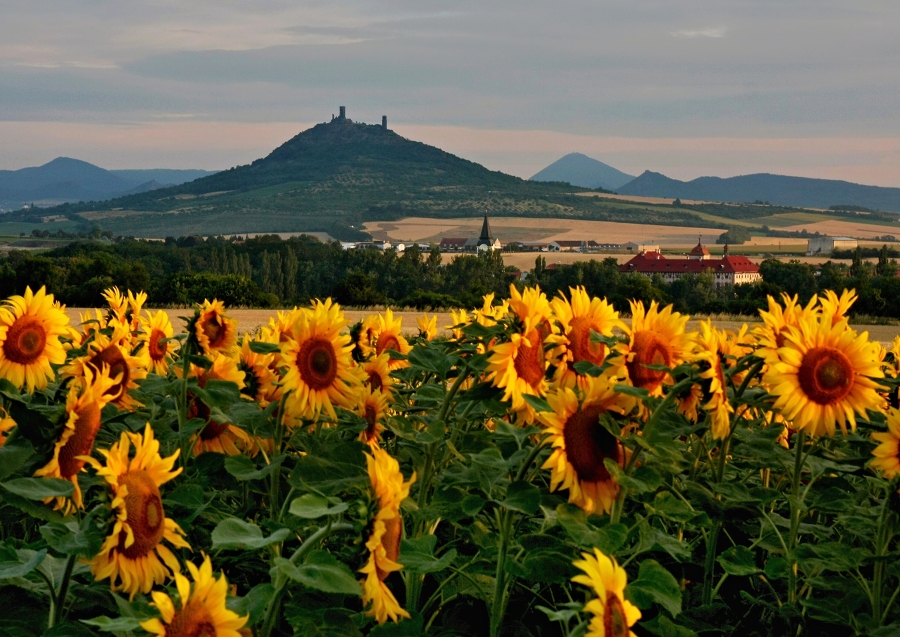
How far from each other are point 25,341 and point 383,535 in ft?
6.43

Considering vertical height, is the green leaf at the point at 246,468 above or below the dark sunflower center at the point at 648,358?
below

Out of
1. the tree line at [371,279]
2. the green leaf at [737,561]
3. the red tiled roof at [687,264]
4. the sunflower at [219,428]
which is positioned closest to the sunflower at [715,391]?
the green leaf at [737,561]

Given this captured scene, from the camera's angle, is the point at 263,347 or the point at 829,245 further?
the point at 829,245

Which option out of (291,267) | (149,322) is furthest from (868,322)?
(291,267)

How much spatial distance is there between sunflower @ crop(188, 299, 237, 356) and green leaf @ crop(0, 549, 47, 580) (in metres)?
1.71

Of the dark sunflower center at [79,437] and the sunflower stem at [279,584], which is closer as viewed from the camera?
the sunflower stem at [279,584]

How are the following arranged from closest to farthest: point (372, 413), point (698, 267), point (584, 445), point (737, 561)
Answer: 1. point (584, 445)
2. point (737, 561)
3. point (372, 413)
4. point (698, 267)

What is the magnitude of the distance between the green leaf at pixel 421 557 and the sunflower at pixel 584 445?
1.29 ft

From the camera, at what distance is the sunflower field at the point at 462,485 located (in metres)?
2.66

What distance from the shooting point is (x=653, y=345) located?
142 inches

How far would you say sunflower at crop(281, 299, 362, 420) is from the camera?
11.7ft

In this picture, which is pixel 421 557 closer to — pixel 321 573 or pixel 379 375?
pixel 321 573

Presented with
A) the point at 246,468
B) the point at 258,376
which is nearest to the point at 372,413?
the point at 258,376

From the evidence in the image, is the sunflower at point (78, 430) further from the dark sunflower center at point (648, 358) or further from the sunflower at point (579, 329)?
the dark sunflower center at point (648, 358)
